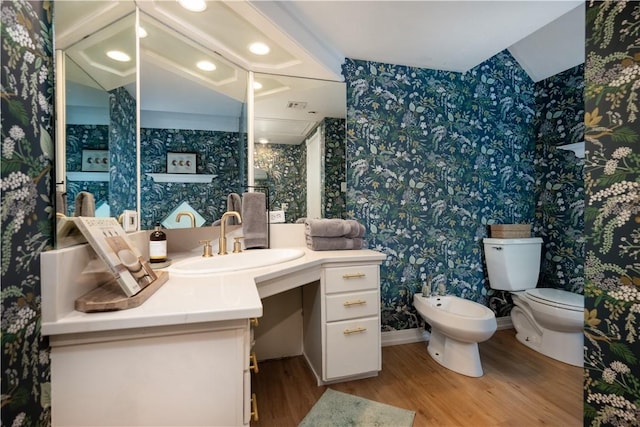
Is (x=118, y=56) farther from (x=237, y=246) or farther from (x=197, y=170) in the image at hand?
(x=237, y=246)

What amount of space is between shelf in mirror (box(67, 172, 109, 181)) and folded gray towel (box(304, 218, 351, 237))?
3.85 feet

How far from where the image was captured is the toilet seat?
2066mm

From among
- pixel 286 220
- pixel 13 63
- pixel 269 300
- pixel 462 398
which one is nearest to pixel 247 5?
pixel 13 63

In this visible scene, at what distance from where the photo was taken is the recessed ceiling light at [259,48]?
1.77m

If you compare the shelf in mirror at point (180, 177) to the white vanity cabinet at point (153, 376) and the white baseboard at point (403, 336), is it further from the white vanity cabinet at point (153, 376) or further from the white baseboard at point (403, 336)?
the white baseboard at point (403, 336)

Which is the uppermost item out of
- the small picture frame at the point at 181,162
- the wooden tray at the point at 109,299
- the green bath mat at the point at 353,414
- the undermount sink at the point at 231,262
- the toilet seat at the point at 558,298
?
the small picture frame at the point at 181,162

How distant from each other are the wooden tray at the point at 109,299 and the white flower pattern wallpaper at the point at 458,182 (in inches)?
3.7

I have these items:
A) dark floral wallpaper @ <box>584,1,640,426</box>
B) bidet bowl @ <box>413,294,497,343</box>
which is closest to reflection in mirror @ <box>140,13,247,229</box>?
bidet bowl @ <box>413,294,497,343</box>

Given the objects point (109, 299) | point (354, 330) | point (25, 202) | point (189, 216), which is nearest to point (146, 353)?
point (109, 299)

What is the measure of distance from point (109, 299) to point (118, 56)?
107cm

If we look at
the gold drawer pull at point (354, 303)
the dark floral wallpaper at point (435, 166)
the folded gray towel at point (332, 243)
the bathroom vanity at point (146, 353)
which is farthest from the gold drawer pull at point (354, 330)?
the bathroom vanity at point (146, 353)

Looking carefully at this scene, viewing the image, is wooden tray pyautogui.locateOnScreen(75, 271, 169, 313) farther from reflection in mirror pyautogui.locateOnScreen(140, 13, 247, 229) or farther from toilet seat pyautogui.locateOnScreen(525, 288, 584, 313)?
toilet seat pyautogui.locateOnScreen(525, 288, 584, 313)

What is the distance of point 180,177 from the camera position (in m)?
1.62

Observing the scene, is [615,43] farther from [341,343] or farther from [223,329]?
[341,343]
